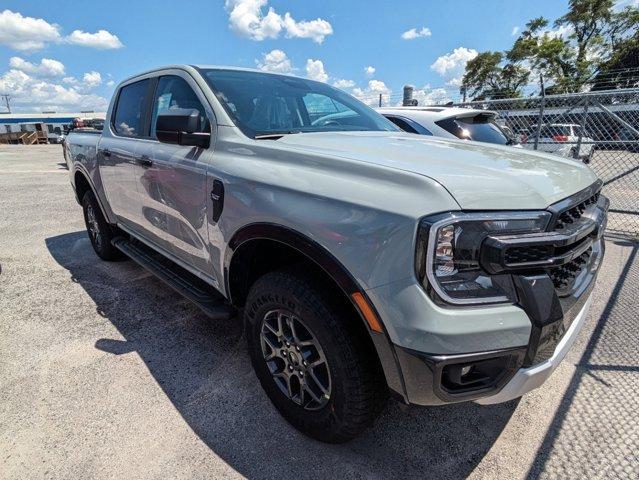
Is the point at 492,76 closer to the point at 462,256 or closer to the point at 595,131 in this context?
the point at 595,131

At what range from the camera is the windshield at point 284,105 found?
99.3 inches

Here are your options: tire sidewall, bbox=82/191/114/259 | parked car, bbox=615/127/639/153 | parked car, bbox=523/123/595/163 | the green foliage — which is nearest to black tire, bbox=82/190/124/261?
tire sidewall, bbox=82/191/114/259

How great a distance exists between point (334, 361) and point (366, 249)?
0.54 meters

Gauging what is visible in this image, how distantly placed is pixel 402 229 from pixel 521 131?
836 cm

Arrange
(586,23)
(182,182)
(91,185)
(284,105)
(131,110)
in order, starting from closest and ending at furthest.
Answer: (182,182), (284,105), (131,110), (91,185), (586,23)

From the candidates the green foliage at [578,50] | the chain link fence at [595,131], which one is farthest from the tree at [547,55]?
the chain link fence at [595,131]

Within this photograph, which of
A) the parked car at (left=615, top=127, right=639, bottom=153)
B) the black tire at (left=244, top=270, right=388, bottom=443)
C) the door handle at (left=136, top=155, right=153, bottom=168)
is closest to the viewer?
the black tire at (left=244, top=270, right=388, bottom=443)

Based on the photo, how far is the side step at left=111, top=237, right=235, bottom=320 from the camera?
2.54m

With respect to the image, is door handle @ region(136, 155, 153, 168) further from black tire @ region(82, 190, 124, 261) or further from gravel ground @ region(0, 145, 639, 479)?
black tire @ region(82, 190, 124, 261)

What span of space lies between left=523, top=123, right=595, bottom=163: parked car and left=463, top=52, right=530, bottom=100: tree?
34.0 meters

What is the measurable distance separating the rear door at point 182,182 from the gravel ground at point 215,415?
28.5 inches

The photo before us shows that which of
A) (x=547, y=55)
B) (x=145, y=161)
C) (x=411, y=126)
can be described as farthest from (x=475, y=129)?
(x=547, y=55)

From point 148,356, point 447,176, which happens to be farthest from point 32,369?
point 447,176

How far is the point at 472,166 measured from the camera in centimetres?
174
